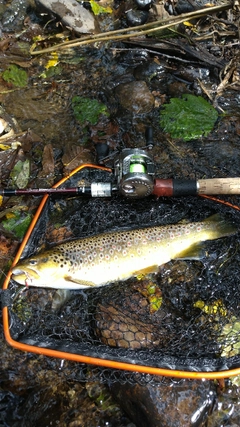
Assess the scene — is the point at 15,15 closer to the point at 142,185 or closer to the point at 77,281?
the point at 142,185

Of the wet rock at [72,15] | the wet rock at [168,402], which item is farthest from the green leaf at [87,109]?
the wet rock at [168,402]

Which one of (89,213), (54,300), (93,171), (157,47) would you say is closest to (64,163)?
(93,171)

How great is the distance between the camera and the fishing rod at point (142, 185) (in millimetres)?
3598

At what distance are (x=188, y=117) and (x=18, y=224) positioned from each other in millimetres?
2613

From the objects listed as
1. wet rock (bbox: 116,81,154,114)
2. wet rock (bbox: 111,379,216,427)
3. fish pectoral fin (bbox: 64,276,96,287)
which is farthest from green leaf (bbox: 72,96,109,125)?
wet rock (bbox: 111,379,216,427)

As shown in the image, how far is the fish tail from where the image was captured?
147 inches

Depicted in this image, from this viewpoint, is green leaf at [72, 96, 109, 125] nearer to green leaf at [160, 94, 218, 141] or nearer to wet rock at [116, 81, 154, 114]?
wet rock at [116, 81, 154, 114]

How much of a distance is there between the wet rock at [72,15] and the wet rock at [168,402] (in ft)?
17.0

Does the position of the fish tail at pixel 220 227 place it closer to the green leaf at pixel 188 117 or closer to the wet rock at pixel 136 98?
the green leaf at pixel 188 117

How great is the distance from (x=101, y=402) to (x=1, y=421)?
0.86 m

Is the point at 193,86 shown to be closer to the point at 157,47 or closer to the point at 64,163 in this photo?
the point at 157,47

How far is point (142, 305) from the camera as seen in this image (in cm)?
370

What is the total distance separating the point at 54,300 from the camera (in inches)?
147

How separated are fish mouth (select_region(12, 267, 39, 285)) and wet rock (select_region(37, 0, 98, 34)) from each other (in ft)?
13.7
